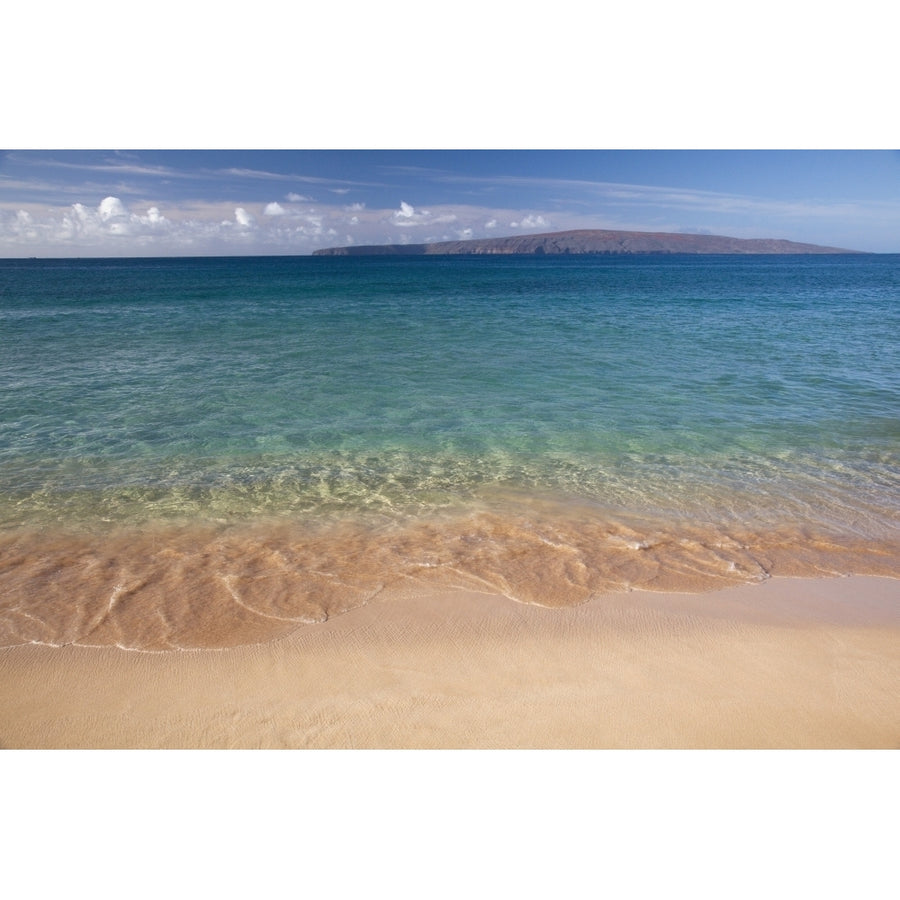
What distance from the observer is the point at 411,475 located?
773 centimetres

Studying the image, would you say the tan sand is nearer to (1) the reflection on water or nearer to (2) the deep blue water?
(1) the reflection on water

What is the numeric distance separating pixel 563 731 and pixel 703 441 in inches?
254

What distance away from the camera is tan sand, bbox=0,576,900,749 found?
139 inches

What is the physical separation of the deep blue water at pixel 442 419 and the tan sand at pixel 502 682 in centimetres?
213

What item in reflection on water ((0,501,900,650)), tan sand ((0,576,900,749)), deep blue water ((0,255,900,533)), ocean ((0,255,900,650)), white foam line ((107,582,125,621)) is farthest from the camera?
deep blue water ((0,255,900,533))

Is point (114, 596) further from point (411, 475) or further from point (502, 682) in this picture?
point (411, 475)

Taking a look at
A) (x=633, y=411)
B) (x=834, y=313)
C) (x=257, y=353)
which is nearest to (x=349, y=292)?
(x=257, y=353)

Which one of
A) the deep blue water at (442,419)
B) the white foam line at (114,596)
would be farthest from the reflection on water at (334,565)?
the deep blue water at (442,419)

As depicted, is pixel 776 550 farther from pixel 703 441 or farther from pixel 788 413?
pixel 788 413

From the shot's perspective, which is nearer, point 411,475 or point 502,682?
point 502,682

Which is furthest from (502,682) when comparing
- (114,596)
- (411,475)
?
(411,475)

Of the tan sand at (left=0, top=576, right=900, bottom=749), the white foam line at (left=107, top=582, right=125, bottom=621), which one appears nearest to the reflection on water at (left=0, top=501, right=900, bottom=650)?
the white foam line at (left=107, top=582, right=125, bottom=621)

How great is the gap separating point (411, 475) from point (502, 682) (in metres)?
4.04

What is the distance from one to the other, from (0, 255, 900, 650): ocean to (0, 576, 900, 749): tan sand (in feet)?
1.00
